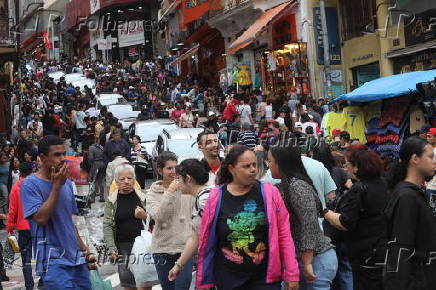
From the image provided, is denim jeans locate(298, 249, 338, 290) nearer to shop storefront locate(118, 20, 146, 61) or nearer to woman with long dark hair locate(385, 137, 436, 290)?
woman with long dark hair locate(385, 137, 436, 290)

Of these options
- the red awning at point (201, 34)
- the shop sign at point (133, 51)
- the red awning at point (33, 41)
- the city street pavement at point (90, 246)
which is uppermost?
the red awning at point (33, 41)

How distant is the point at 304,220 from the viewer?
6.47m

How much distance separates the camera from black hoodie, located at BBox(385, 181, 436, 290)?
558 cm

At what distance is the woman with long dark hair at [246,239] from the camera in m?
6.07

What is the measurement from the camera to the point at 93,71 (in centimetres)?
5344

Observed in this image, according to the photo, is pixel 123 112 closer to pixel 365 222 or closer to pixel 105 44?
pixel 365 222

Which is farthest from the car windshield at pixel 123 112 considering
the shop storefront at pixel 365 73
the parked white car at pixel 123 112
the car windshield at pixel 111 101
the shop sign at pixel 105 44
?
the shop sign at pixel 105 44

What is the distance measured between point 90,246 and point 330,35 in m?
17.7

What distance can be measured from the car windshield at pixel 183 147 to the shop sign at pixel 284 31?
11008 mm

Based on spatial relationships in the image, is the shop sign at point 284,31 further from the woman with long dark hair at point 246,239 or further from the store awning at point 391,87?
the woman with long dark hair at point 246,239

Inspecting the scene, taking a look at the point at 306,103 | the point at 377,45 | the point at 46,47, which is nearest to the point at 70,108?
the point at 306,103

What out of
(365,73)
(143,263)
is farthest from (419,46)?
(143,263)

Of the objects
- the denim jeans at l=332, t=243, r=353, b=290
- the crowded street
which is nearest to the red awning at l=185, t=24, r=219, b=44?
the crowded street

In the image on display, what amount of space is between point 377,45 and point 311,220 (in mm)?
20608
